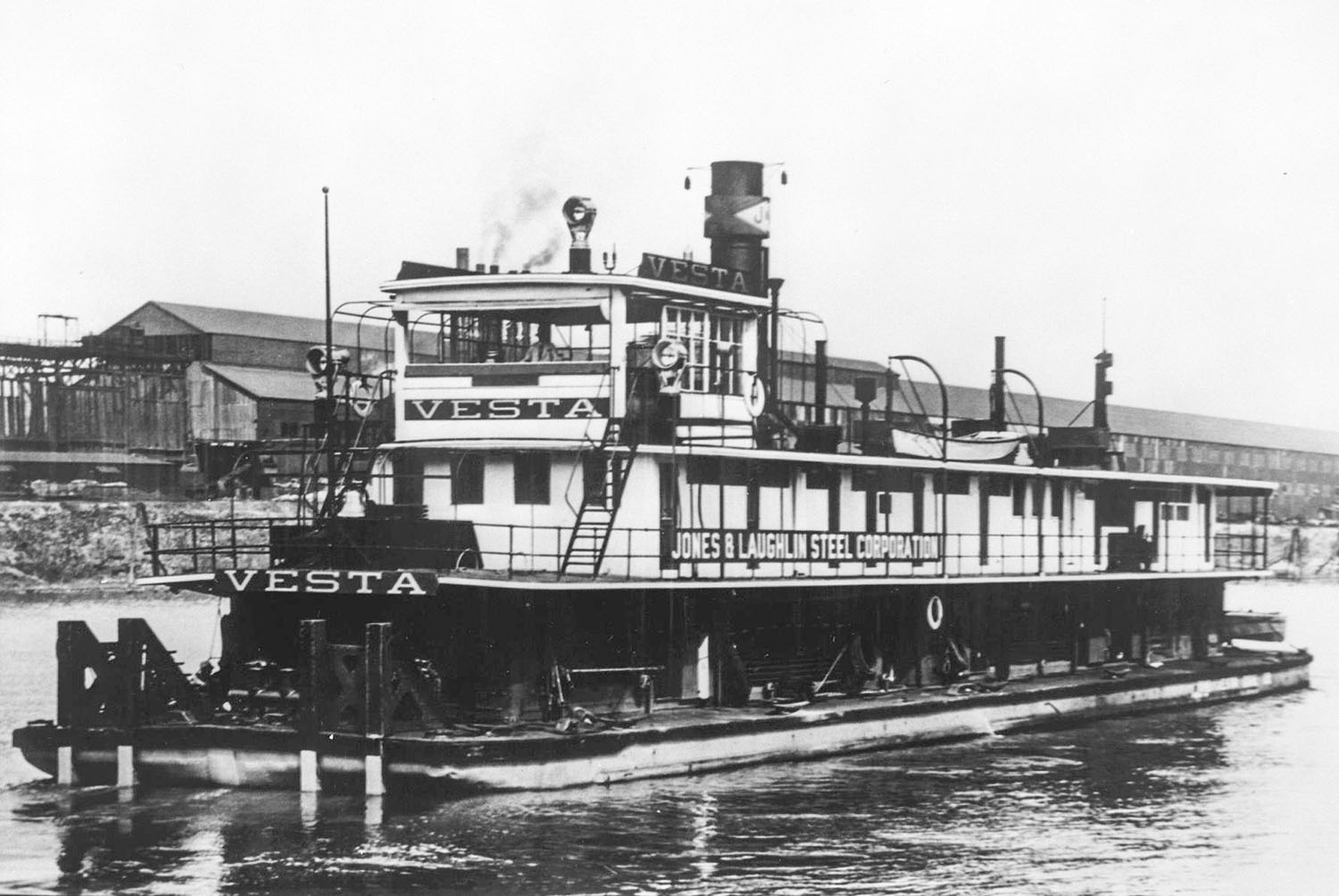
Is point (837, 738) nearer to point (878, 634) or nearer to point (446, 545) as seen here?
point (878, 634)

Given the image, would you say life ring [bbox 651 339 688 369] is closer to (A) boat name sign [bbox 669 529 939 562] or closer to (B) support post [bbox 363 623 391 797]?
(A) boat name sign [bbox 669 529 939 562]

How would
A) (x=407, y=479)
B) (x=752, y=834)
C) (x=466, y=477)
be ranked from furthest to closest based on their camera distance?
(x=407, y=479) < (x=466, y=477) < (x=752, y=834)

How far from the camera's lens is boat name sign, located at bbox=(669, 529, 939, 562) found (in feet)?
70.9

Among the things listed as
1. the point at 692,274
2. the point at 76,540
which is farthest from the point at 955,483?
the point at 76,540

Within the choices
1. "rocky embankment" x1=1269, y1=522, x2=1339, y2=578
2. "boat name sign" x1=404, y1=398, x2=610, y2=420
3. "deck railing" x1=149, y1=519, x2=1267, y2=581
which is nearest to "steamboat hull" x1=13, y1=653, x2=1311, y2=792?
"deck railing" x1=149, y1=519, x2=1267, y2=581

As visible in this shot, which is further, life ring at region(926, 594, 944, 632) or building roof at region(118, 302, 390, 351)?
building roof at region(118, 302, 390, 351)

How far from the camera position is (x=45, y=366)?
56406 mm

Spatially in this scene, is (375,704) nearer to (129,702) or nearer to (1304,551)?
(129,702)

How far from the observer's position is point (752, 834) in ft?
60.3

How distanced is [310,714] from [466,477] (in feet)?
14.3

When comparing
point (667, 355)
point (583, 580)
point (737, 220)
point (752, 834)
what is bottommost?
point (752, 834)

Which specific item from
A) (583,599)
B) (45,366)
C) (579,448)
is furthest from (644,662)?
(45,366)

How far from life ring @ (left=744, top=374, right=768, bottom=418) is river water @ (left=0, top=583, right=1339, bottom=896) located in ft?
16.9

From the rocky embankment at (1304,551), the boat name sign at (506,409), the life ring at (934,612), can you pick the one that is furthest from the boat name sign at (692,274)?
the rocky embankment at (1304,551)
